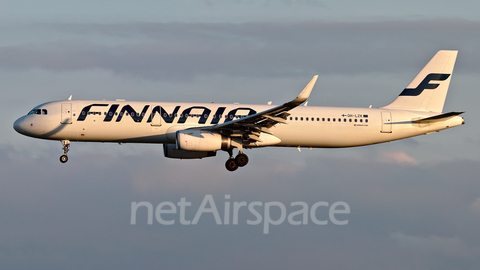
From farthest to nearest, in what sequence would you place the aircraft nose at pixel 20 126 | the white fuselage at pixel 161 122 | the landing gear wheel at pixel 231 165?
the landing gear wheel at pixel 231 165 < the aircraft nose at pixel 20 126 < the white fuselage at pixel 161 122

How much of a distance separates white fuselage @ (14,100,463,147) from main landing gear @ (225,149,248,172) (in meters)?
1.45

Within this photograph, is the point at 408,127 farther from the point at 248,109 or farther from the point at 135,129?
the point at 135,129

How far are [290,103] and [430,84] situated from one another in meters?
16.7

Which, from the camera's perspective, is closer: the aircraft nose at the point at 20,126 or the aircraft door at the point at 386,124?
the aircraft nose at the point at 20,126

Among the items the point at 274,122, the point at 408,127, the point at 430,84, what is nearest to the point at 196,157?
the point at 274,122

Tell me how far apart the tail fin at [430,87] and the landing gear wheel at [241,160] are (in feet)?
38.9

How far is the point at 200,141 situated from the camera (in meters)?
43.9

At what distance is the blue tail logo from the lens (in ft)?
169

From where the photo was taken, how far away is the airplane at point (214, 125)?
4494 centimetres

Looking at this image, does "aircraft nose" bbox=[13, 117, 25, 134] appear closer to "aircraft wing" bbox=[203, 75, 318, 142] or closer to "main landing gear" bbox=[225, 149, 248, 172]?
"aircraft wing" bbox=[203, 75, 318, 142]

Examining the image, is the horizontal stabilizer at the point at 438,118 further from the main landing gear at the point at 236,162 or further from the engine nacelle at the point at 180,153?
the engine nacelle at the point at 180,153

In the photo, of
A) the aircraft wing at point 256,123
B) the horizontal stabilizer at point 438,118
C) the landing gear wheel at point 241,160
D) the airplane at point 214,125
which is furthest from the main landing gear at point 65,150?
the horizontal stabilizer at point 438,118

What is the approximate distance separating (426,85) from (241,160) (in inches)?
614

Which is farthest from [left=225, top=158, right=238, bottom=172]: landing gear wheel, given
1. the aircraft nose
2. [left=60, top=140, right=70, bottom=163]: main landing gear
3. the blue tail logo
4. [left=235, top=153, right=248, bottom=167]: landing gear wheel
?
the blue tail logo
